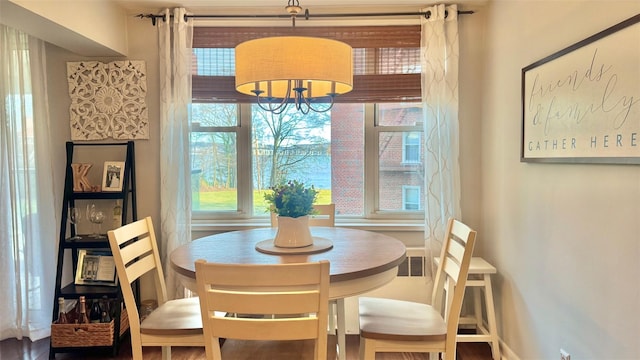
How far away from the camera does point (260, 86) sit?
203 centimetres

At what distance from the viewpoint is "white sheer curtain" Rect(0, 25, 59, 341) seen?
250cm

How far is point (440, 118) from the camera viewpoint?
2604 millimetres

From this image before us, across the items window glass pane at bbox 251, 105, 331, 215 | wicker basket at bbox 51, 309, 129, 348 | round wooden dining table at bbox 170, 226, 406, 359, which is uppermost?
window glass pane at bbox 251, 105, 331, 215

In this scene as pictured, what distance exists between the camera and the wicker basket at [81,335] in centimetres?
235

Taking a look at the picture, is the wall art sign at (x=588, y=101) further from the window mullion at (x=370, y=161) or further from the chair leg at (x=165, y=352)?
the chair leg at (x=165, y=352)

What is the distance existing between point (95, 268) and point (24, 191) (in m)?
0.70

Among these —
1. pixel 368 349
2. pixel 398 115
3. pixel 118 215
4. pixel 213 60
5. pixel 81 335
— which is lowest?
pixel 81 335

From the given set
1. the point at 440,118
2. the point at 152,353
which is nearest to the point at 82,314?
the point at 152,353

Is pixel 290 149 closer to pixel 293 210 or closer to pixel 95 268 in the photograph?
pixel 293 210

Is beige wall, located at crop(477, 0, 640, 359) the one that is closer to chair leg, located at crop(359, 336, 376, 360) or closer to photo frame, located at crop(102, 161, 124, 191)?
chair leg, located at crop(359, 336, 376, 360)

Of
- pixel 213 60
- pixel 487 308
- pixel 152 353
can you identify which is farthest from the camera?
pixel 213 60

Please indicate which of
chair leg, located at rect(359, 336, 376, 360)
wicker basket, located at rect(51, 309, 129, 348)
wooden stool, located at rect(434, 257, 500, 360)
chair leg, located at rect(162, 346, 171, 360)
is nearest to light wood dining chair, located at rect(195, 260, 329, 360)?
chair leg, located at rect(359, 336, 376, 360)

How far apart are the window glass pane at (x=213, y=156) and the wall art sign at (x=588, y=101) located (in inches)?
78.1

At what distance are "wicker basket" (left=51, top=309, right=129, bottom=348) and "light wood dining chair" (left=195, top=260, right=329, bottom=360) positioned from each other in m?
1.56
